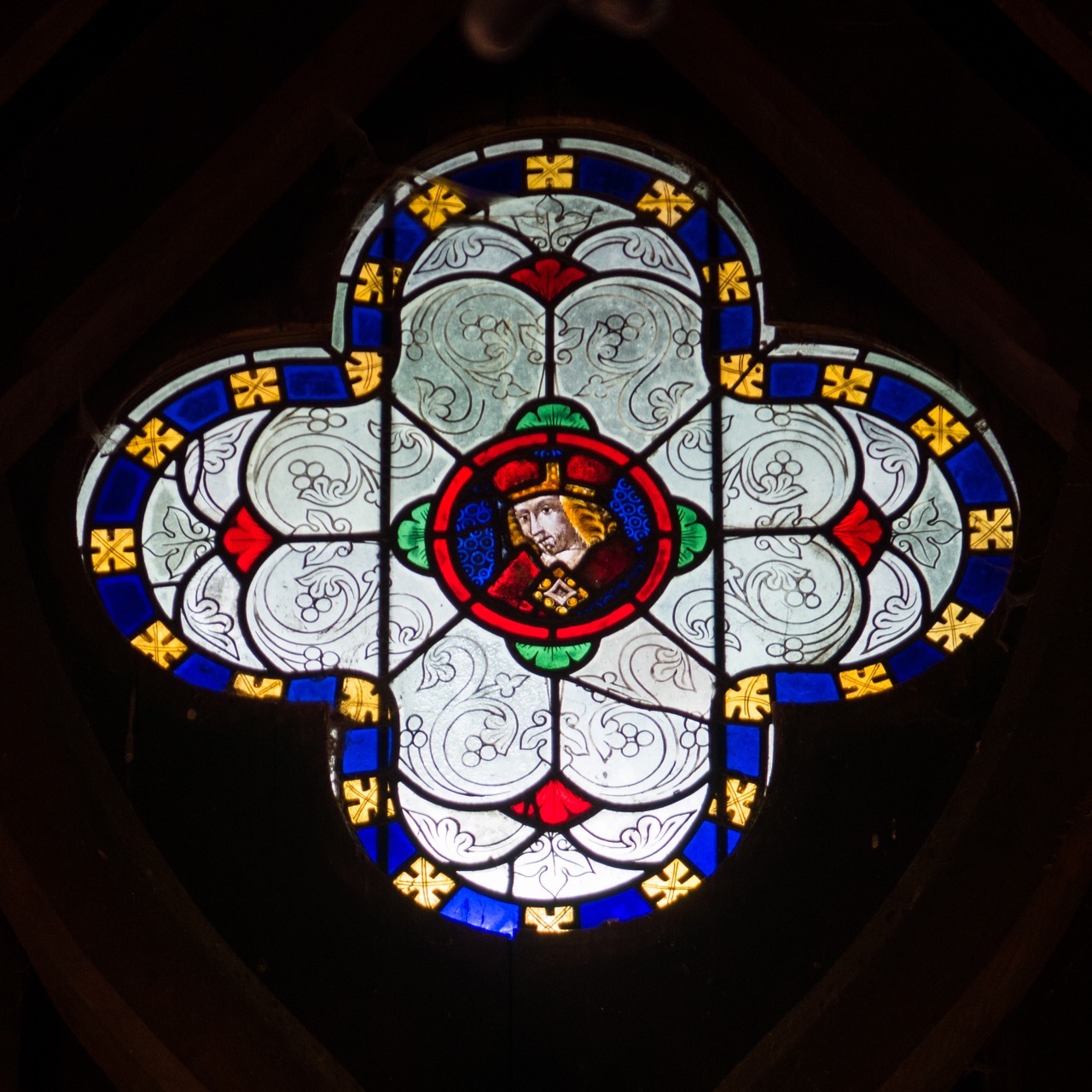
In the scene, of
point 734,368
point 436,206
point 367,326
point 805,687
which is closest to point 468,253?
point 436,206

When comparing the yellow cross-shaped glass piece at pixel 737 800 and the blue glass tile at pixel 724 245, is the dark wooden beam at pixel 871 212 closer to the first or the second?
the blue glass tile at pixel 724 245

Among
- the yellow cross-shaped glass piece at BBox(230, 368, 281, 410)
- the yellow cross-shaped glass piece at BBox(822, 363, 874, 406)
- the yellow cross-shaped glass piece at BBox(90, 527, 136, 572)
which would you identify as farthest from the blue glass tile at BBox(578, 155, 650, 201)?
the yellow cross-shaped glass piece at BBox(90, 527, 136, 572)

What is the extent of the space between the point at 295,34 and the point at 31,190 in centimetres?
91

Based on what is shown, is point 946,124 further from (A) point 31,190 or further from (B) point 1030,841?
(A) point 31,190

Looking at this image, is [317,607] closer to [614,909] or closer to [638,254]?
[614,909]

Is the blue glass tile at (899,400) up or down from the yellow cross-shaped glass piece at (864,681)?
up

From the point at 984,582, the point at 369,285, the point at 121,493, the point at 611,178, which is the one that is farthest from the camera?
the point at 611,178

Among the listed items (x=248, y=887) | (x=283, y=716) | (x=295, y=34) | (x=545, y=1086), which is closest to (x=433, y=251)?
(x=295, y=34)

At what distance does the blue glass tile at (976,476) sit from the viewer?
24.1 ft

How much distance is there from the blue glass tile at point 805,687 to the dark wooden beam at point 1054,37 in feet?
5.92

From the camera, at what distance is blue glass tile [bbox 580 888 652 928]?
7016 mm

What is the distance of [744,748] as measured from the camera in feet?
23.4

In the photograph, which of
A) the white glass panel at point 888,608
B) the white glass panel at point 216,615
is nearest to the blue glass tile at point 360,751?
the white glass panel at point 216,615

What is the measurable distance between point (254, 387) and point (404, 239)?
2.17 ft
